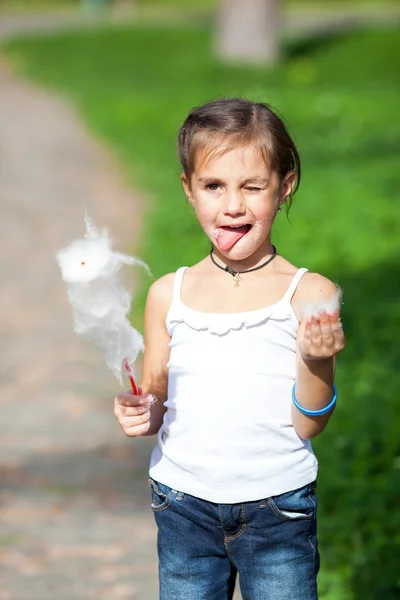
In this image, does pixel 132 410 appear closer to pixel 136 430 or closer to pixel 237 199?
pixel 136 430

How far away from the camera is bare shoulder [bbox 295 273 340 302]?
2576 millimetres

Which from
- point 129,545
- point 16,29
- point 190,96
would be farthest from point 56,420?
point 16,29

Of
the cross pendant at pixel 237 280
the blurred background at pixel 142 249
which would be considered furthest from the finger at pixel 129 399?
the blurred background at pixel 142 249

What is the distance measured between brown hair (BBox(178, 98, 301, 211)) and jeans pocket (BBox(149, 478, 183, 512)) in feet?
2.39

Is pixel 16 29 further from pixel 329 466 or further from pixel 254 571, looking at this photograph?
pixel 254 571

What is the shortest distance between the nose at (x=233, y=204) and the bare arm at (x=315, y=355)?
0.23m

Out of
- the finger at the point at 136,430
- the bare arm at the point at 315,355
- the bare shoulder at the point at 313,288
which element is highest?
the bare shoulder at the point at 313,288

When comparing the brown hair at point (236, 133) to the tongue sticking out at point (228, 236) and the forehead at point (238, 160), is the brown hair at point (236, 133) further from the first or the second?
the tongue sticking out at point (228, 236)

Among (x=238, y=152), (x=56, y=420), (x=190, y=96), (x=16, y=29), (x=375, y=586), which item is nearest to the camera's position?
(x=238, y=152)

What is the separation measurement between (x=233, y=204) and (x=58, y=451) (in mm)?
3194

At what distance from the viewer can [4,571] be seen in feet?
14.3

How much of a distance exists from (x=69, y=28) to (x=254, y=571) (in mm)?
26670

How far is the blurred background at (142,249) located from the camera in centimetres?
446

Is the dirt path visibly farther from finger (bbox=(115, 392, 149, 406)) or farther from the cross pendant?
the cross pendant
